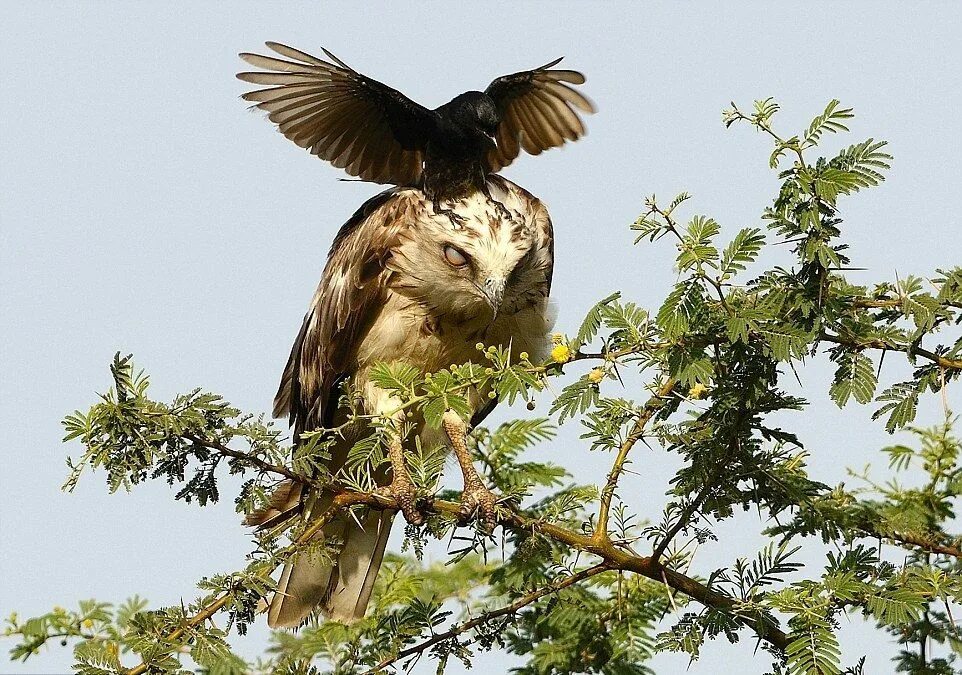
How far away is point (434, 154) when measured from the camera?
4926mm

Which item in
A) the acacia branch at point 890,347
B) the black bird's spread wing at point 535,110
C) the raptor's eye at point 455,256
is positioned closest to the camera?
the acacia branch at point 890,347

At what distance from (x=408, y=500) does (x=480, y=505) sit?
0.36 metres

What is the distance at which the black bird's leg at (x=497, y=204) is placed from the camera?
476 cm

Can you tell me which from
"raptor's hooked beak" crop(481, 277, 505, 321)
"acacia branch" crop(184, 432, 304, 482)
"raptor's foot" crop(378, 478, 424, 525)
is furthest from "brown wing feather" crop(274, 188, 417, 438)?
"acacia branch" crop(184, 432, 304, 482)

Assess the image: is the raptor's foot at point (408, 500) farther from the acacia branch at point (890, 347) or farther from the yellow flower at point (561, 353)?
the acacia branch at point (890, 347)

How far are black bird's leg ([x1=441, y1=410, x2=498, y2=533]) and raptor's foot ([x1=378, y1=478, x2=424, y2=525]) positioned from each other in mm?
177

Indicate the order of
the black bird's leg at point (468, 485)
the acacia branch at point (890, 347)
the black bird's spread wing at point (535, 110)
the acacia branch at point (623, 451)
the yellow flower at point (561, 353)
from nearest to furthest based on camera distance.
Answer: the acacia branch at point (890, 347) → the yellow flower at point (561, 353) → the acacia branch at point (623, 451) → the black bird's leg at point (468, 485) → the black bird's spread wing at point (535, 110)

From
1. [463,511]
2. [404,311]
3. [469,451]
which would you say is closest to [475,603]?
[463,511]

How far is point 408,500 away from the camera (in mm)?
4250

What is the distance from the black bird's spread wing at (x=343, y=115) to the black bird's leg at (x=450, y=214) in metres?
0.37

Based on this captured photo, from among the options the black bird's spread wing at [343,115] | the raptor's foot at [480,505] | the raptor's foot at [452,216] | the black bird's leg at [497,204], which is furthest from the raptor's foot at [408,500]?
the black bird's spread wing at [343,115]

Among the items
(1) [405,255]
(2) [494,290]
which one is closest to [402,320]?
(1) [405,255]

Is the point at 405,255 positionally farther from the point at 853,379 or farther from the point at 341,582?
the point at 853,379

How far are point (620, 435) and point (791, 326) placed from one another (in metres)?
0.75
